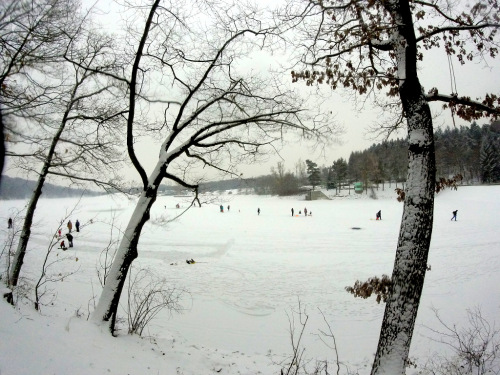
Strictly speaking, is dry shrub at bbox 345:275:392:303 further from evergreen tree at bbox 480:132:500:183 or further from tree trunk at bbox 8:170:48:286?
evergreen tree at bbox 480:132:500:183

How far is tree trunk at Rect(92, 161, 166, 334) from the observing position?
4.98m

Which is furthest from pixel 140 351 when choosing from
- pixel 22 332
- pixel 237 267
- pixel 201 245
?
pixel 201 245

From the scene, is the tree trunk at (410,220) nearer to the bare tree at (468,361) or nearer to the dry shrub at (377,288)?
the dry shrub at (377,288)

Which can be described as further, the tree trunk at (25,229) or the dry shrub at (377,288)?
the tree trunk at (25,229)

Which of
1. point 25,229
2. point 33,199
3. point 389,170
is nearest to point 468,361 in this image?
point 25,229

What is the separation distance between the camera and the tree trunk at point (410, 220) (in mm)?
3639

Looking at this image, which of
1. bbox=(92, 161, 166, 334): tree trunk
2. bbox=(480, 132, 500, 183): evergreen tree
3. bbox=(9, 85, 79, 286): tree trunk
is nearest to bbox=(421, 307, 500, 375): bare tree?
bbox=(92, 161, 166, 334): tree trunk

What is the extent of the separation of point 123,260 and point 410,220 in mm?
4913

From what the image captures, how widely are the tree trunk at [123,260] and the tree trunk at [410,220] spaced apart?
4.38m

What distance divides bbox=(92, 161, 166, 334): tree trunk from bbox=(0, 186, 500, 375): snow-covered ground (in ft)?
1.30

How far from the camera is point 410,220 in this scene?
3.75 metres

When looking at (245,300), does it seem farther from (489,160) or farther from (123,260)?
(489,160)

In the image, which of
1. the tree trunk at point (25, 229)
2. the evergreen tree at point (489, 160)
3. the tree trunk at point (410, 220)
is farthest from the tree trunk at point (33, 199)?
the evergreen tree at point (489, 160)

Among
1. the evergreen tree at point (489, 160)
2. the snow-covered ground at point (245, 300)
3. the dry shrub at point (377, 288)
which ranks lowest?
the snow-covered ground at point (245, 300)
